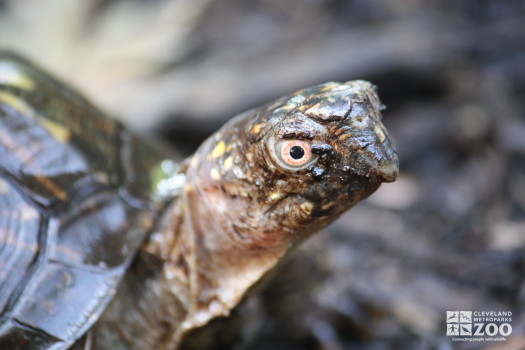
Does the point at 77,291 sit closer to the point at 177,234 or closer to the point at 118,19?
the point at 177,234

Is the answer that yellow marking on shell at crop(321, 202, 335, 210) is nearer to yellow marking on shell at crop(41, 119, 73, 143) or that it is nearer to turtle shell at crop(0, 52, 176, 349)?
turtle shell at crop(0, 52, 176, 349)

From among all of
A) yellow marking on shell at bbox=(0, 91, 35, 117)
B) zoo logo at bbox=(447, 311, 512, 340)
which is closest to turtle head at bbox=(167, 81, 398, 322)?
yellow marking on shell at bbox=(0, 91, 35, 117)

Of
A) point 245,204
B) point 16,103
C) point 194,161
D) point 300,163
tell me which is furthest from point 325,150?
point 16,103

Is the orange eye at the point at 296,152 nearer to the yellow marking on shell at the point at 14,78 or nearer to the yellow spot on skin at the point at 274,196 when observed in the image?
the yellow spot on skin at the point at 274,196

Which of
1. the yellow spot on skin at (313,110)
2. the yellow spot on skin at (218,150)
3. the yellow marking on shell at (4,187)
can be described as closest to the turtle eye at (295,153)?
the yellow spot on skin at (313,110)

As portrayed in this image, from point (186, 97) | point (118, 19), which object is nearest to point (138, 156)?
point (186, 97)

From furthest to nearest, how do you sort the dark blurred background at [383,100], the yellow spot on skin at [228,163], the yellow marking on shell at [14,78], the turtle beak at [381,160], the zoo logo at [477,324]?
the dark blurred background at [383,100] → the zoo logo at [477,324] → the yellow marking on shell at [14,78] → the yellow spot on skin at [228,163] → the turtle beak at [381,160]
